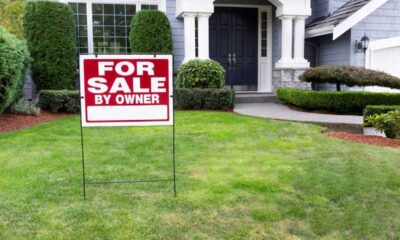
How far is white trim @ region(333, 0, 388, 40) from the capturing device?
36.2ft

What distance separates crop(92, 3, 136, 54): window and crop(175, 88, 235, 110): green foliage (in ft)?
10.3

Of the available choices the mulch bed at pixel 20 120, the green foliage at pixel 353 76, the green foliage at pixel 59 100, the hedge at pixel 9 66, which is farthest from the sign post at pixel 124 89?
the green foliage at pixel 353 76

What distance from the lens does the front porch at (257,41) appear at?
11.8 meters

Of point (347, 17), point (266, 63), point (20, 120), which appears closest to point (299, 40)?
point (347, 17)

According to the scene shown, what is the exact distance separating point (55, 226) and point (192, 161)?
2.22 metres

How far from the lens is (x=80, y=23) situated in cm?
1197

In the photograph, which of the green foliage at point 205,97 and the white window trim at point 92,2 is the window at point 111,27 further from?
the green foliage at point 205,97

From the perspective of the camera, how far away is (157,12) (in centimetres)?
1146

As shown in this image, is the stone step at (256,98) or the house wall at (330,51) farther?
the house wall at (330,51)

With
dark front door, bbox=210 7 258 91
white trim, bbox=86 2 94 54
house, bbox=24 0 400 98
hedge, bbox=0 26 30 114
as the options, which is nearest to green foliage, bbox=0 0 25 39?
white trim, bbox=86 2 94 54

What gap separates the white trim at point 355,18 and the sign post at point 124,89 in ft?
27.5

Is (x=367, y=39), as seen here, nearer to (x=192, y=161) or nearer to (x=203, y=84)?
(x=203, y=84)

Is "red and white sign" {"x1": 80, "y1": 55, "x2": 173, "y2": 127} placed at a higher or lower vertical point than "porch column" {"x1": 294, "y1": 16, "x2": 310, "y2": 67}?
lower

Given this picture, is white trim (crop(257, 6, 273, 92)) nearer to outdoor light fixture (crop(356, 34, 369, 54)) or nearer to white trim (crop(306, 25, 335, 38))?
white trim (crop(306, 25, 335, 38))
